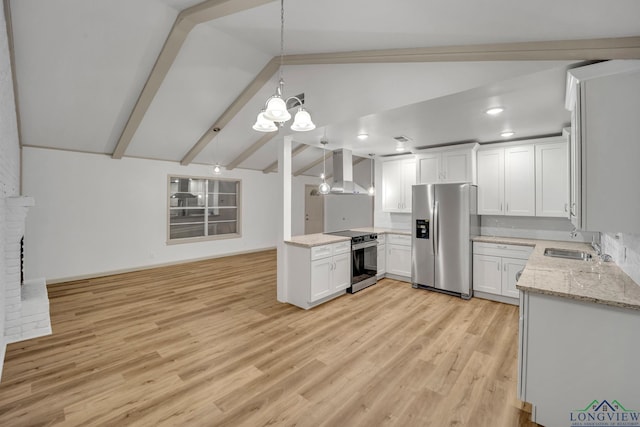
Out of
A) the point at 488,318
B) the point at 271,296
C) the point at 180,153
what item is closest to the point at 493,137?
the point at 488,318

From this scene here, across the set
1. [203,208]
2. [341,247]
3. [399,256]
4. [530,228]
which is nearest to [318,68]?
[341,247]

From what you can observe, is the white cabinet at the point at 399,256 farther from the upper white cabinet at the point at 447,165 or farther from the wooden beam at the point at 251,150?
the wooden beam at the point at 251,150

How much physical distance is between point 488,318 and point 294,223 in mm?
6352

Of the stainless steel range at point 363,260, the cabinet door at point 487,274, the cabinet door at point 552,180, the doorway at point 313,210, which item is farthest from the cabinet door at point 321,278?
the doorway at point 313,210

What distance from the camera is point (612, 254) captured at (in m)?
2.77

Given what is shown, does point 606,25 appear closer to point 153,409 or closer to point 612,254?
point 612,254

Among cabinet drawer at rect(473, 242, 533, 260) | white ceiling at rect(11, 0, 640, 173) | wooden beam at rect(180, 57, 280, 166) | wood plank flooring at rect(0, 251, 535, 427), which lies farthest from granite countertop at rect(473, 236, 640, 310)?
wooden beam at rect(180, 57, 280, 166)

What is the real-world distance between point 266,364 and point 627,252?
10.3 feet

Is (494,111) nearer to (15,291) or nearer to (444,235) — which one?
(444,235)

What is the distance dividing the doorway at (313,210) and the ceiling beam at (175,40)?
544cm

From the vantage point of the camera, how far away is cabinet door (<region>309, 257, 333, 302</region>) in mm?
3793

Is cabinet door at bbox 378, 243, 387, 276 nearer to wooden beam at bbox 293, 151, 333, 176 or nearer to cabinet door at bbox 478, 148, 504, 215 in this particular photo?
cabinet door at bbox 478, 148, 504, 215

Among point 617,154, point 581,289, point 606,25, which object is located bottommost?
point 581,289

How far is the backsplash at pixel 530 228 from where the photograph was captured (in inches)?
160
